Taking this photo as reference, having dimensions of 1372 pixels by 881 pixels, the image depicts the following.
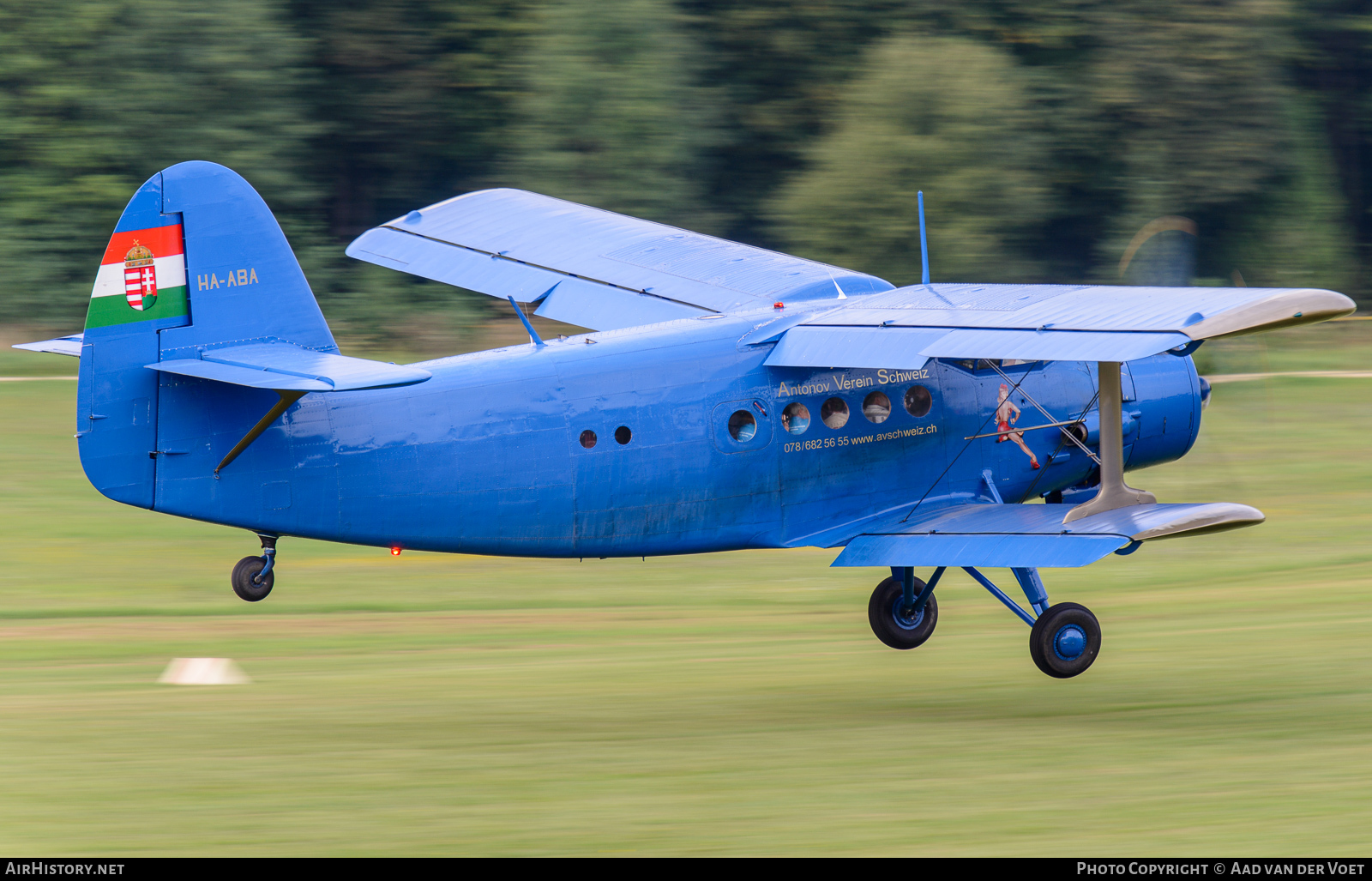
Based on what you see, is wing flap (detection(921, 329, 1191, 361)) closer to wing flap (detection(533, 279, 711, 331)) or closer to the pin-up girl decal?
the pin-up girl decal

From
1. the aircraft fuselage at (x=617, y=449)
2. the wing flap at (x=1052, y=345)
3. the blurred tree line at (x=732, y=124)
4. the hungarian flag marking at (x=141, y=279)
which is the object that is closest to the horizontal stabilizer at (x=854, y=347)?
the wing flap at (x=1052, y=345)

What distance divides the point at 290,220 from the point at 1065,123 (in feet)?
66.9

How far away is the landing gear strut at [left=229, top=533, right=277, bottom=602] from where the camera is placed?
11.8 m

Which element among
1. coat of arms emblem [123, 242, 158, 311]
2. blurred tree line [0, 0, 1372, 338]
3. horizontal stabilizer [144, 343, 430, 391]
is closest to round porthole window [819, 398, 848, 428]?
horizontal stabilizer [144, 343, 430, 391]

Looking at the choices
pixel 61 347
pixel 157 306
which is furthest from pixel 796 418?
pixel 61 347

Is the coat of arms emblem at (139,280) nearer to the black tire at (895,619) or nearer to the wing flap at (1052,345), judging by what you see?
the wing flap at (1052,345)

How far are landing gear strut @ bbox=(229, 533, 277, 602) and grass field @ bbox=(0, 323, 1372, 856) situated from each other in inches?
43.2

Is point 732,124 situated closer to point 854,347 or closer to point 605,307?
point 605,307

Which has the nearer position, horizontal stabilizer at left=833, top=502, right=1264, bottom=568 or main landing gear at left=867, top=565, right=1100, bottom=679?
horizontal stabilizer at left=833, top=502, right=1264, bottom=568

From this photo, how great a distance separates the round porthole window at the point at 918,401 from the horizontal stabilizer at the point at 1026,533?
2.92ft

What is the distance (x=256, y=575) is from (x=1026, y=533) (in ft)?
19.4

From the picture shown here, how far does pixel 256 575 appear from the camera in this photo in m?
11.8

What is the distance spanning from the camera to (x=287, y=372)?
1096 centimetres

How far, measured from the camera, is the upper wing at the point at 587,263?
1532 cm
